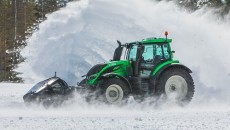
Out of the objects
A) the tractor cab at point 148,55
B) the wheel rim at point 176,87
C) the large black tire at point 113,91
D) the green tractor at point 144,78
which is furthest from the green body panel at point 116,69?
the wheel rim at point 176,87

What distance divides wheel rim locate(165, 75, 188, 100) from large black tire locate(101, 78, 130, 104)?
Result: 3.54 ft

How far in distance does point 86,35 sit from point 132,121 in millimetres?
8295

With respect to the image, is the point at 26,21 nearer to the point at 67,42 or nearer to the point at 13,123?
the point at 67,42

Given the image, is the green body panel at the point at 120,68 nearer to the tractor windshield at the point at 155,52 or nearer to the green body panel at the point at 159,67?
the green body panel at the point at 159,67

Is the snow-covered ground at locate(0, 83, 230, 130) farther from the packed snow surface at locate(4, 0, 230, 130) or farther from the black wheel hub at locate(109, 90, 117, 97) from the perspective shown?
the black wheel hub at locate(109, 90, 117, 97)

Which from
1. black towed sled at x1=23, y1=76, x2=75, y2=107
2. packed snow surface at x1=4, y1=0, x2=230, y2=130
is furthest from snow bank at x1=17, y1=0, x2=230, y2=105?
black towed sled at x1=23, y1=76, x2=75, y2=107

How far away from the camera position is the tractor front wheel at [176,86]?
36.1 feet

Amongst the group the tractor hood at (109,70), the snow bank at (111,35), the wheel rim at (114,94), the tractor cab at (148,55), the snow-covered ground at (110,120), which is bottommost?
the snow-covered ground at (110,120)

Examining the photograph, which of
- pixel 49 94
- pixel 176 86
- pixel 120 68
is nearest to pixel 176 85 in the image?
pixel 176 86

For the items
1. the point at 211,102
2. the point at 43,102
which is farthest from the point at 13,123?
the point at 211,102

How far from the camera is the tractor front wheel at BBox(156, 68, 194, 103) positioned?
1099 cm

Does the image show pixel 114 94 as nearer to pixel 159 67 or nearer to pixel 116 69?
pixel 116 69

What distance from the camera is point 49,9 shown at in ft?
177

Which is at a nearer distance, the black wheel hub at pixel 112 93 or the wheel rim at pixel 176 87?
the black wheel hub at pixel 112 93
